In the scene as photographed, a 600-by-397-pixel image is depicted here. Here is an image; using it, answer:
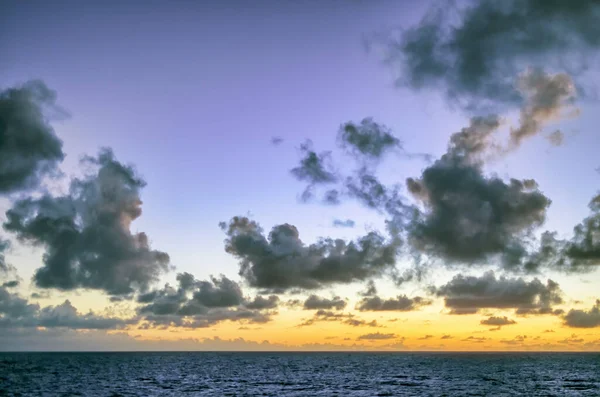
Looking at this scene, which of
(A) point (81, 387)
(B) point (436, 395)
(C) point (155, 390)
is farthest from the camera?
(A) point (81, 387)

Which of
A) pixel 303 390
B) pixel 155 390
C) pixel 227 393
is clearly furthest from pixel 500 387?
pixel 155 390

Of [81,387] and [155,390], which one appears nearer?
[155,390]

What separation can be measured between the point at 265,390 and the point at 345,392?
15.8 meters

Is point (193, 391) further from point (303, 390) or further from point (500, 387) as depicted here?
point (500, 387)

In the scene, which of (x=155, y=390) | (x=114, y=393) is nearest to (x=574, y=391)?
(x=155, y=390)

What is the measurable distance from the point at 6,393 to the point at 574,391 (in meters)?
108

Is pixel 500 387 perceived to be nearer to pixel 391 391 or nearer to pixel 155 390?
pixel 391 391

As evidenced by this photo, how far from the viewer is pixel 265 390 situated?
9575 cm

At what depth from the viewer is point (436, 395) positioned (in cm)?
8731

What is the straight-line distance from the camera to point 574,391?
316ft

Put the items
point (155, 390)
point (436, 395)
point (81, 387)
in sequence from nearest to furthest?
1. point (436, 395)
2. point (155, 390)
3. point (81, 387)

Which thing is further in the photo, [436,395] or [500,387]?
[500,387]

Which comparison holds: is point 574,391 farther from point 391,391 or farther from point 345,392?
point 345,392

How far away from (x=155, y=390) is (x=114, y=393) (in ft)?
26.6
